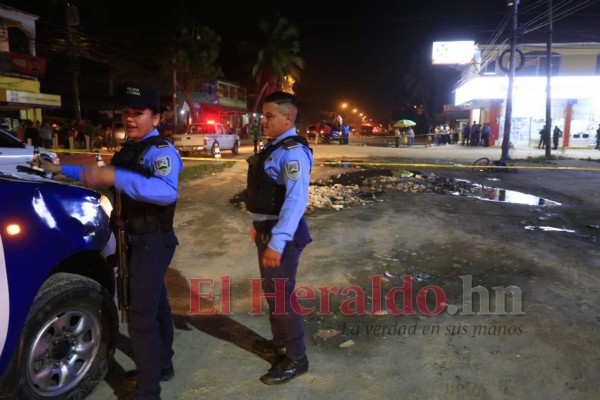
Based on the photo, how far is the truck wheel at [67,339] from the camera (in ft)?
8.29

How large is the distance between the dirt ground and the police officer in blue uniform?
46 cm

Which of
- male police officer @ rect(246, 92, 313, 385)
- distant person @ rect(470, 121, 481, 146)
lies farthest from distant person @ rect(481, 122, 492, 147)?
male police officer @ rect(246, 92, 313, 385)

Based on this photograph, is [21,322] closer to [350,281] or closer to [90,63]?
[350,281]

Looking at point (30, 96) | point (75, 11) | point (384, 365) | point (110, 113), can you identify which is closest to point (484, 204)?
point (384, 365)

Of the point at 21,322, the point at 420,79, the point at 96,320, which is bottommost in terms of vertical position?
the point at 96,320

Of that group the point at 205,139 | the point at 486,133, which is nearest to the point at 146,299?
the point at 205,139

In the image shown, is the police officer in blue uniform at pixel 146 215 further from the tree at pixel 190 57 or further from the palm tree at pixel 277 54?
the palm tree at pixel 277 54

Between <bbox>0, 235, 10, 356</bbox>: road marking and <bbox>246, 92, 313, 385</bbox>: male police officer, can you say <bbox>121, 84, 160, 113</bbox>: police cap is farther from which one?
<bbox>0, 235, 10, 356</bbox>: road marking

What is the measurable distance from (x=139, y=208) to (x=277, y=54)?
50.3 meters

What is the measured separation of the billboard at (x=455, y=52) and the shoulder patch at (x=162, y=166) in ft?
Result: 111

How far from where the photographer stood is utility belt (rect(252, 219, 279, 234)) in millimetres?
3056

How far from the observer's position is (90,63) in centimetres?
4119

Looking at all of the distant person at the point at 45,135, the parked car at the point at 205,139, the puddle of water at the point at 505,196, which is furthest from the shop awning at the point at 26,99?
the puddle of water at the point at 505,196

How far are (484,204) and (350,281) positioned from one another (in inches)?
227
